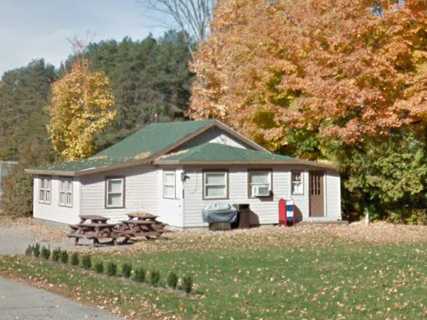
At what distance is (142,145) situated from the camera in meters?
32.5

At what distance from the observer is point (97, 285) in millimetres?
13555

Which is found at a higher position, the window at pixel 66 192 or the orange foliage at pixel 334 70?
the orange foliage at pixel 334 70

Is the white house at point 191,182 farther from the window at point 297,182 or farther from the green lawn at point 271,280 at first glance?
the green lawn at point 271,280

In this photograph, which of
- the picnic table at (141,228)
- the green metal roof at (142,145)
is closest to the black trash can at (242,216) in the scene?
the green metal roof at (142,145)

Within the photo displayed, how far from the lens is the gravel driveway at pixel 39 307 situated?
10.8 metres

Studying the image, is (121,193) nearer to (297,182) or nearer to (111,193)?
(111,193)

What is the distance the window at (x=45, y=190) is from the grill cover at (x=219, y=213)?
25.4 feet

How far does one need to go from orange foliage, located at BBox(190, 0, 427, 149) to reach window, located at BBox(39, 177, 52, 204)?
29.5 ft

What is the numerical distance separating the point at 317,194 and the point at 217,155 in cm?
514

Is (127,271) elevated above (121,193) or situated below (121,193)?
below

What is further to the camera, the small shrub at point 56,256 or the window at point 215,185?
the window at point 215,185

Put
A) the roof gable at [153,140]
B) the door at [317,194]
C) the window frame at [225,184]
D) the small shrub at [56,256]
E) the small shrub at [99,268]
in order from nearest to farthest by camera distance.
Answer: the small shrub at [99,268]
the small shrub at [56,256]
the window frame at [225,184]
the roof gable at [153,140]
the door at [317,194]

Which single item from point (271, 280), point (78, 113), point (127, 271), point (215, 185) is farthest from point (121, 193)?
point (271, 280)

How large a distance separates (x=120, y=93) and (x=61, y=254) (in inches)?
1732
